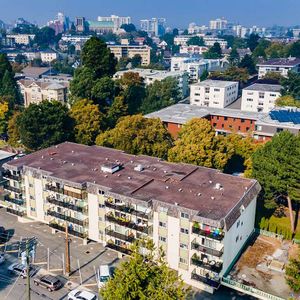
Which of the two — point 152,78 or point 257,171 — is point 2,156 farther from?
point 152,78

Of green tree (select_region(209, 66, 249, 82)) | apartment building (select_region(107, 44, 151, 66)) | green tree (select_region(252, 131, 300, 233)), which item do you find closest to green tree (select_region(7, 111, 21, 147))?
green tree (select_region(252, 131, 300, 233))

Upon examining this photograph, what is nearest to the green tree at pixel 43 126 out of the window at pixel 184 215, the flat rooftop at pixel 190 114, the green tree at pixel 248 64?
the flat rooftop at pixel 190 114

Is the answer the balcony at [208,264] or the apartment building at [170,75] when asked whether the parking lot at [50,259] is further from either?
the apartment building at [170,75]

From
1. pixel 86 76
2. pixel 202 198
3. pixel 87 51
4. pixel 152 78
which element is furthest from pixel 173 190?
pixel 152 78

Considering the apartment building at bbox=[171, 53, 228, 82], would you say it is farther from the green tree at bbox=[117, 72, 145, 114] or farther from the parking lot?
the parking lot

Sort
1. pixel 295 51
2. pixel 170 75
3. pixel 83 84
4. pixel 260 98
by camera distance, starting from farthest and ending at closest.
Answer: pixel 295 51
pixel 170 75
pixel 260 98
pixel 83 84

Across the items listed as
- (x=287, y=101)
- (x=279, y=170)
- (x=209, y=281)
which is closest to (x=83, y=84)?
(x=287, y=101)

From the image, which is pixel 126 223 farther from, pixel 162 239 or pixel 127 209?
pixel 162 239
